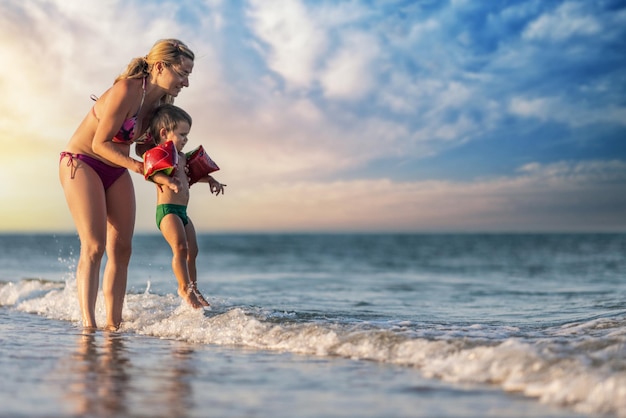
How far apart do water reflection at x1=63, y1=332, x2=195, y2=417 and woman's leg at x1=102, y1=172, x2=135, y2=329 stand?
0.67m

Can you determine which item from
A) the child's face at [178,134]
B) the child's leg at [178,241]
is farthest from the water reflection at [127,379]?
the child's face at [178,134]

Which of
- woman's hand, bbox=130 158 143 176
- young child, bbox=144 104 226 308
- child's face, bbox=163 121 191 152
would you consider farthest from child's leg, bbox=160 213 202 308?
woman's hand, bbox=130 158 143 176

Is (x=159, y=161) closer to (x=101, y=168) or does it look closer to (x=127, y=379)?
(x=101, y=168)

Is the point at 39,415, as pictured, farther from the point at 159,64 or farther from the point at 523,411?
the point at 159,64

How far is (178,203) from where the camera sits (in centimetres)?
629

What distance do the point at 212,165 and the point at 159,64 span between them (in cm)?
116

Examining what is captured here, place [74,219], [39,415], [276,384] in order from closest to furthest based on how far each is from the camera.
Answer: [39,415] < [276,384] < [74,219]

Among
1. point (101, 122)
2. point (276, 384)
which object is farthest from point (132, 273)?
point (276, 384)

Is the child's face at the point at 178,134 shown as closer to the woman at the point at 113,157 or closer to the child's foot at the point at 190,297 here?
the woman at the point at 113,157

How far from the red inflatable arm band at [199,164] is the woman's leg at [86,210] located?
0.91m

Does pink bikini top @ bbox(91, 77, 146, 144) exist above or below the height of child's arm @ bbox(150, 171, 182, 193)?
above

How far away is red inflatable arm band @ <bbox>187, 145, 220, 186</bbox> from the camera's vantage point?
6.29 m

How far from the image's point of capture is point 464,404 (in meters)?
3.40

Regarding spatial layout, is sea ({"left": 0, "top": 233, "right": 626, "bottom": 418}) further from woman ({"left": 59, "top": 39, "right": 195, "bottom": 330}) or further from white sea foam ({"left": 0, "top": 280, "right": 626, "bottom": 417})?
woman ({"left": 59, "top": 39, "right": 195, "bottom": 330})
